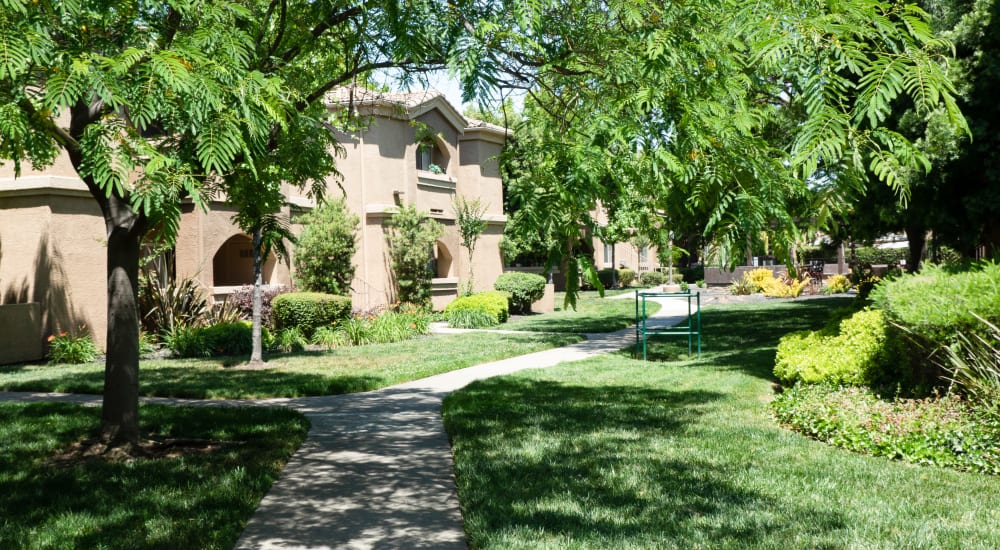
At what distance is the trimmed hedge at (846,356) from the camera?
913 centimetres

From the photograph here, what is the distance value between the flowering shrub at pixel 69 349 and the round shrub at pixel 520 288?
13.6m

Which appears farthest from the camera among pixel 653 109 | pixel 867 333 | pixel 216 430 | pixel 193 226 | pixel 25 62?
pixel 193 226

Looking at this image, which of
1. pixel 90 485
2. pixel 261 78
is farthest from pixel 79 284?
pixel 261 78

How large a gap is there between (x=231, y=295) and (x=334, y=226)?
3785mm

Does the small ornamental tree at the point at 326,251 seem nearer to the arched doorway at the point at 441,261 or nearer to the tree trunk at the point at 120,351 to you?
the arched doorway at the point at 441,261

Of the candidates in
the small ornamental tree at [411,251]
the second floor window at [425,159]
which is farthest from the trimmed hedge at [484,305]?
the second floor window at [425,159]

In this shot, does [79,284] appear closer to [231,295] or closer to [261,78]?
[231,295]

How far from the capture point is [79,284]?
14.8 metres

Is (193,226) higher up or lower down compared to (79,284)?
higher up

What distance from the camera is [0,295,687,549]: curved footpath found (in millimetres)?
5246

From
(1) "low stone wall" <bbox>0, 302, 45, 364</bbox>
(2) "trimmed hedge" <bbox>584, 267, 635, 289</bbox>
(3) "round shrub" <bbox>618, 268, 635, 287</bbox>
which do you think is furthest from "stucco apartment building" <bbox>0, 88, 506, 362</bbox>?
(3) "round shrub" <bbox>618, 268, 635, 287</bbox>

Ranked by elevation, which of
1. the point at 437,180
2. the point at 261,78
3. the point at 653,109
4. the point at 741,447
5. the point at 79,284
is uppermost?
the point at 437,180

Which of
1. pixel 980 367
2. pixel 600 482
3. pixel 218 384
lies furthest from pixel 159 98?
pixel 218 384

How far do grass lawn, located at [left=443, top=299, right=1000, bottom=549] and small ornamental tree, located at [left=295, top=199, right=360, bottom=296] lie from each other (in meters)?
10.4
